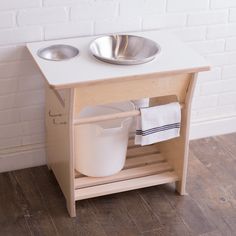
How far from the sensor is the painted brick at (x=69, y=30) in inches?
88.0

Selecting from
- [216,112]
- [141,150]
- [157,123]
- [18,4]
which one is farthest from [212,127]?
[18,4]

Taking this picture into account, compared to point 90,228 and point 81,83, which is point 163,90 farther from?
point 90,228

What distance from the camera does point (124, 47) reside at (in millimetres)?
2242

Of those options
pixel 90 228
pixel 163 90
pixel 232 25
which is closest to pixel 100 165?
pixel 90 228

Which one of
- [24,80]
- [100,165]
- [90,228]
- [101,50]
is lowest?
[90,228]

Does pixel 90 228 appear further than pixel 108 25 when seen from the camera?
No

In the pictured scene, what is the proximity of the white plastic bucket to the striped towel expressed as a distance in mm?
96

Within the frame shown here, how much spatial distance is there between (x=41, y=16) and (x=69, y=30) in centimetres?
13

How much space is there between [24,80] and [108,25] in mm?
421

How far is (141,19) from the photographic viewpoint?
234 centimetres

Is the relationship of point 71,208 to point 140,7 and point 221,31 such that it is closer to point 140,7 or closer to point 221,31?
point 140,7

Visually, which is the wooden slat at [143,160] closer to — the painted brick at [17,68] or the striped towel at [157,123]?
the striped towel at [157,123]

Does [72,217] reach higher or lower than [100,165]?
lower

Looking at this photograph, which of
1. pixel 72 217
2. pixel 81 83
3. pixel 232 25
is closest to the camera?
pixel 81 83
